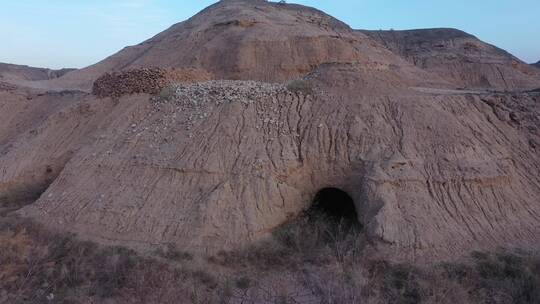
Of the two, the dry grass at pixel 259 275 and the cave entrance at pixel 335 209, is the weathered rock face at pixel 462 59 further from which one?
the dry grass at pixel 259 275

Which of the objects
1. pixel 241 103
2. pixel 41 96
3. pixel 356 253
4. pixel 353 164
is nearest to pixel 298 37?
pixel 41 96

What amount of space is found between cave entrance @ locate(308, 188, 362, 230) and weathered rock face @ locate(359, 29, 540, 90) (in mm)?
21851

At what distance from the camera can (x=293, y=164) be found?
1200 cm

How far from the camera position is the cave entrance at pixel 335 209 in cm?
1191

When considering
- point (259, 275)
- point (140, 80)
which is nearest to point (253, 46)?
point (140, 80)

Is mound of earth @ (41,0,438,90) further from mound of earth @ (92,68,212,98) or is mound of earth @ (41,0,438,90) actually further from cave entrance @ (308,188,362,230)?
cave entrance @ (308,188,362,230)

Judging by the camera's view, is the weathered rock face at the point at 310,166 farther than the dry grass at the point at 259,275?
Yes

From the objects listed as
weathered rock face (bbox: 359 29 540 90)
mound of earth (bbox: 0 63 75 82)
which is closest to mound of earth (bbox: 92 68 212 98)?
weathered rock face (bbox: 359 29 540 90)

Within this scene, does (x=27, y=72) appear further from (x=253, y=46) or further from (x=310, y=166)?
(x=310, y=166)

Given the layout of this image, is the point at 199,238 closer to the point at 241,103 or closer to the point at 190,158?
the point at 190,158

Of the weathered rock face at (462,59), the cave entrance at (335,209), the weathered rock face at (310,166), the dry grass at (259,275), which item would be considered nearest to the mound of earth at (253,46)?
the weathered rock face at (462,59)

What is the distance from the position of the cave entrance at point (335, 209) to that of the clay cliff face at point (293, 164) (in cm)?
40

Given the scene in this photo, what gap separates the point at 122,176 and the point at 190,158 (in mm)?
1717

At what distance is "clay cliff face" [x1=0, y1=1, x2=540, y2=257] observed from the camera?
10953 mm
